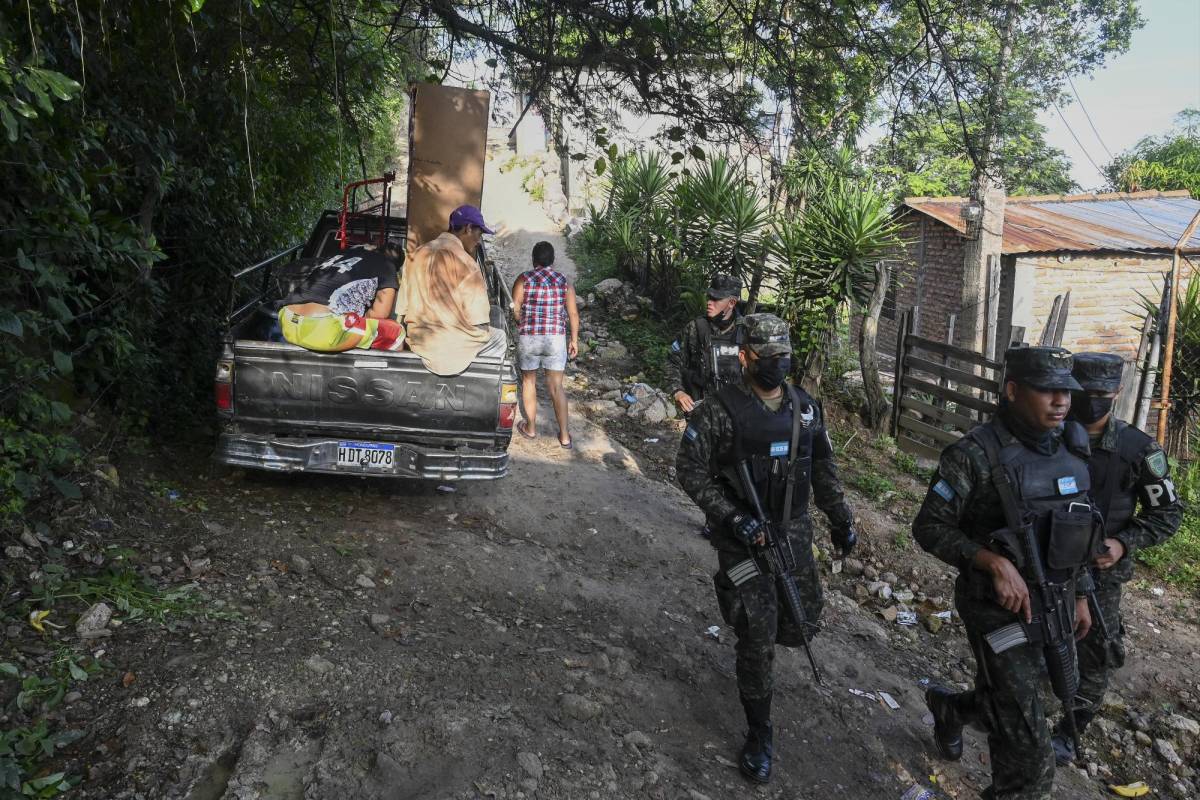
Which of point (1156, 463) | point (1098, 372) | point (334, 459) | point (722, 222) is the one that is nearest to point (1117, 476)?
point (1156, 463)

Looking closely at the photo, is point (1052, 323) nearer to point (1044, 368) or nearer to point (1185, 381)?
point (1185, 381)

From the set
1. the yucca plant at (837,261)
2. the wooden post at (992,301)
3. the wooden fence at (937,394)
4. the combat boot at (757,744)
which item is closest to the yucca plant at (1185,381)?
the wooden post at (992,301)

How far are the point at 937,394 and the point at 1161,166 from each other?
22.5 m

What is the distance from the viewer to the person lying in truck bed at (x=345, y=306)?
483 cm

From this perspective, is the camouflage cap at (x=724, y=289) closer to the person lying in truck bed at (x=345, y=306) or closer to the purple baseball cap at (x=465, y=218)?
the purple baseball cap at (x=465, y=218)

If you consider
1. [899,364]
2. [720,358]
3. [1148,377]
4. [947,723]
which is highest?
[720,358]

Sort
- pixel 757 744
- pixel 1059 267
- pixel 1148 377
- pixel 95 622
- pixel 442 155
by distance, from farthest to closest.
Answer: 1. pixel 1059 267
2. pixel 1148 377
3. pixel 442 155
4. pixel 95 622
5. pixel 757 744

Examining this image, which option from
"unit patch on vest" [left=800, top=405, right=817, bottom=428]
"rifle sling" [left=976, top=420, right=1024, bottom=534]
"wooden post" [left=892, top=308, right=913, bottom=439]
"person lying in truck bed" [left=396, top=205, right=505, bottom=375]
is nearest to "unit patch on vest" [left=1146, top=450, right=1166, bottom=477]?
"rifle sling" [left=976, top=420, right=1024, bottom=534]

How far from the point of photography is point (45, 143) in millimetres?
3711

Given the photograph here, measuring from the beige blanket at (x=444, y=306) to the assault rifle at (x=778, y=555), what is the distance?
2.18 m

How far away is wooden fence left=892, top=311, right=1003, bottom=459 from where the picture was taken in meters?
8.31

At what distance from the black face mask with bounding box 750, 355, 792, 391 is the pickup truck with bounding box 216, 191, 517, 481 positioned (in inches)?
79.9

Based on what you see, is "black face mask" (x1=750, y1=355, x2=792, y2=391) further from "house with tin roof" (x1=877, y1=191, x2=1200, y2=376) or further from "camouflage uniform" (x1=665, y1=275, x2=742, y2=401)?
"house with tin roof" (x1=877, y1=191, x2=1200, y2=376)

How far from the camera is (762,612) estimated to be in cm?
340
